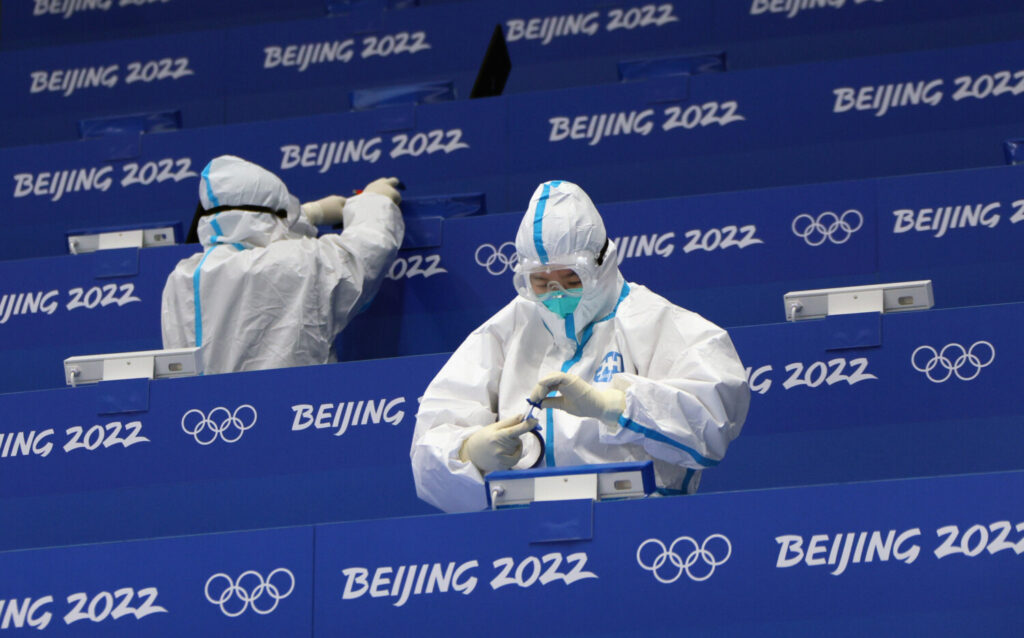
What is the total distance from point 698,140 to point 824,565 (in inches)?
118

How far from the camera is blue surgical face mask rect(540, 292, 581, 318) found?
412cm

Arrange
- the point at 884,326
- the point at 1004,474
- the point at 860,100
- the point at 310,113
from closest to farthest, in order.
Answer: the point at 1004,474 → the point at 884,326 → the point at 860,100 → the point at 310,113

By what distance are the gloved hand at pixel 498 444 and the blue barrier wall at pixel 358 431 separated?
0.97 metres

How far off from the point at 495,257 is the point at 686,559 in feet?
7.58

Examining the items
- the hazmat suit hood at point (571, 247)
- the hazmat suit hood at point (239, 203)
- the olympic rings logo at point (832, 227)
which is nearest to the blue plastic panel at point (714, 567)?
the hazmat suit hood at point (571, 247)

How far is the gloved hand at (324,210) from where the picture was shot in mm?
5785

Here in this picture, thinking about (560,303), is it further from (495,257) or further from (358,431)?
(495,257)

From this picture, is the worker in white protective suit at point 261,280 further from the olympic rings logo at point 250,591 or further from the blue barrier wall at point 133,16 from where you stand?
the blue barrier wall at point 133,16

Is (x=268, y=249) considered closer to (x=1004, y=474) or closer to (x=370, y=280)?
(x=370, y=280)

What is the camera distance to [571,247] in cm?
413

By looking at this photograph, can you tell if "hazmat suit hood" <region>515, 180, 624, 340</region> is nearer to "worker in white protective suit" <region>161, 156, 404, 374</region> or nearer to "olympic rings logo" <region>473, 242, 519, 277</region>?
"worker in white protective suit" <region>161, 156, 404, 374</region>

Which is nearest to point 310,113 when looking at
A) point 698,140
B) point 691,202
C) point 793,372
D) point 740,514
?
point 698,140

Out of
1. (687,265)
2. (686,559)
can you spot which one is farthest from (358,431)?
(686,559)

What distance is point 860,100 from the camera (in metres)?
6.05
